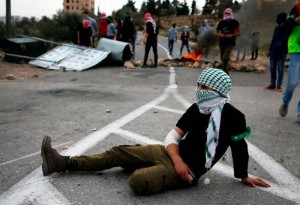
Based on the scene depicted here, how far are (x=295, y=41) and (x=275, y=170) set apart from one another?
2.90m

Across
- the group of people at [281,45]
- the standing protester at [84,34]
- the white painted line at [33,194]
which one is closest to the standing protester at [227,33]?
the group of people at [281,45]

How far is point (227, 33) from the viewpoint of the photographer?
11062 millimetres

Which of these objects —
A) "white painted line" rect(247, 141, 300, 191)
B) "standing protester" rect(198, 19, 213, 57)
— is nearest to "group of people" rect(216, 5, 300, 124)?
"standing protester" rect(198, 19, 213, 57)

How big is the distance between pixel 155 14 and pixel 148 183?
89.9 meters

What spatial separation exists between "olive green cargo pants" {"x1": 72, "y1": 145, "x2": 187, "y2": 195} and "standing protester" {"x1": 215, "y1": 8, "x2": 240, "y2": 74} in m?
7.85

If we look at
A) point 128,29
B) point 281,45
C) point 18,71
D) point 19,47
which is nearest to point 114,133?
point 281,45

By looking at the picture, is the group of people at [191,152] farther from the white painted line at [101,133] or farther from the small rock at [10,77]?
the small rock at [10,77]

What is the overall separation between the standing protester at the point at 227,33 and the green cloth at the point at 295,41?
4526 millimetres

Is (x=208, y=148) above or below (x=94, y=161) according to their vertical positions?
above

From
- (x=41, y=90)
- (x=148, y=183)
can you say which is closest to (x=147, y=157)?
(x=148, y=183)

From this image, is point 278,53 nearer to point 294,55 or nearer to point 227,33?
point 227,33

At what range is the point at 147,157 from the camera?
12.1 feet

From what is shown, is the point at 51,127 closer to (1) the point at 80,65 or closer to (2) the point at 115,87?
(2) the point at 115,87

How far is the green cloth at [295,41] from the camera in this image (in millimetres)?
6400
